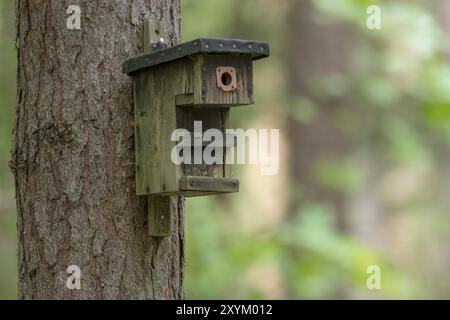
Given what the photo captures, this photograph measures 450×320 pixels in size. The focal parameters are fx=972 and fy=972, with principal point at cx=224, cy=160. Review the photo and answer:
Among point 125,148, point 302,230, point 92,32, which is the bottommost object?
point 302,230

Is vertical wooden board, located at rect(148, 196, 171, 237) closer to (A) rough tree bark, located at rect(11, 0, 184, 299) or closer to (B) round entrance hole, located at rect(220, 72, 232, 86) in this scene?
(A) rough tree bark, located at rect(11, 0, 184, 299)

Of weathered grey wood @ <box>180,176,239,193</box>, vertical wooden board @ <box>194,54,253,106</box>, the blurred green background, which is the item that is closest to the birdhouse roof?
vertical wooden board @ <box>194,54,253,106</box>

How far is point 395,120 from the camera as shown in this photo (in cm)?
1120

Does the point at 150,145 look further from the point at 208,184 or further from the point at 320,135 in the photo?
the point at 320,135

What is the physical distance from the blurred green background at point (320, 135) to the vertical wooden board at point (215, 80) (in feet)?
11.2

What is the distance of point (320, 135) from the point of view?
1066cm

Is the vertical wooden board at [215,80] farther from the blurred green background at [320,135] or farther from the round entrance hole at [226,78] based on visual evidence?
the blurred green background at [320,135]

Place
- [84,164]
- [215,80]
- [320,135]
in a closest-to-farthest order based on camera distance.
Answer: [215,80], [84,164], [320,135]

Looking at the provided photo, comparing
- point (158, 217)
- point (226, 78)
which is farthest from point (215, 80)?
point (158, 217)

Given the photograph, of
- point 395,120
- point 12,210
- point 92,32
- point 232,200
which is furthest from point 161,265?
point 232,200

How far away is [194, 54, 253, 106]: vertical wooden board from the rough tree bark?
0.39 metres

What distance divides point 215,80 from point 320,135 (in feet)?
23.5

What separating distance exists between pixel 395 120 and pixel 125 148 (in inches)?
307

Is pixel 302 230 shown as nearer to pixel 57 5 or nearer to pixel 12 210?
pixel 12 210
